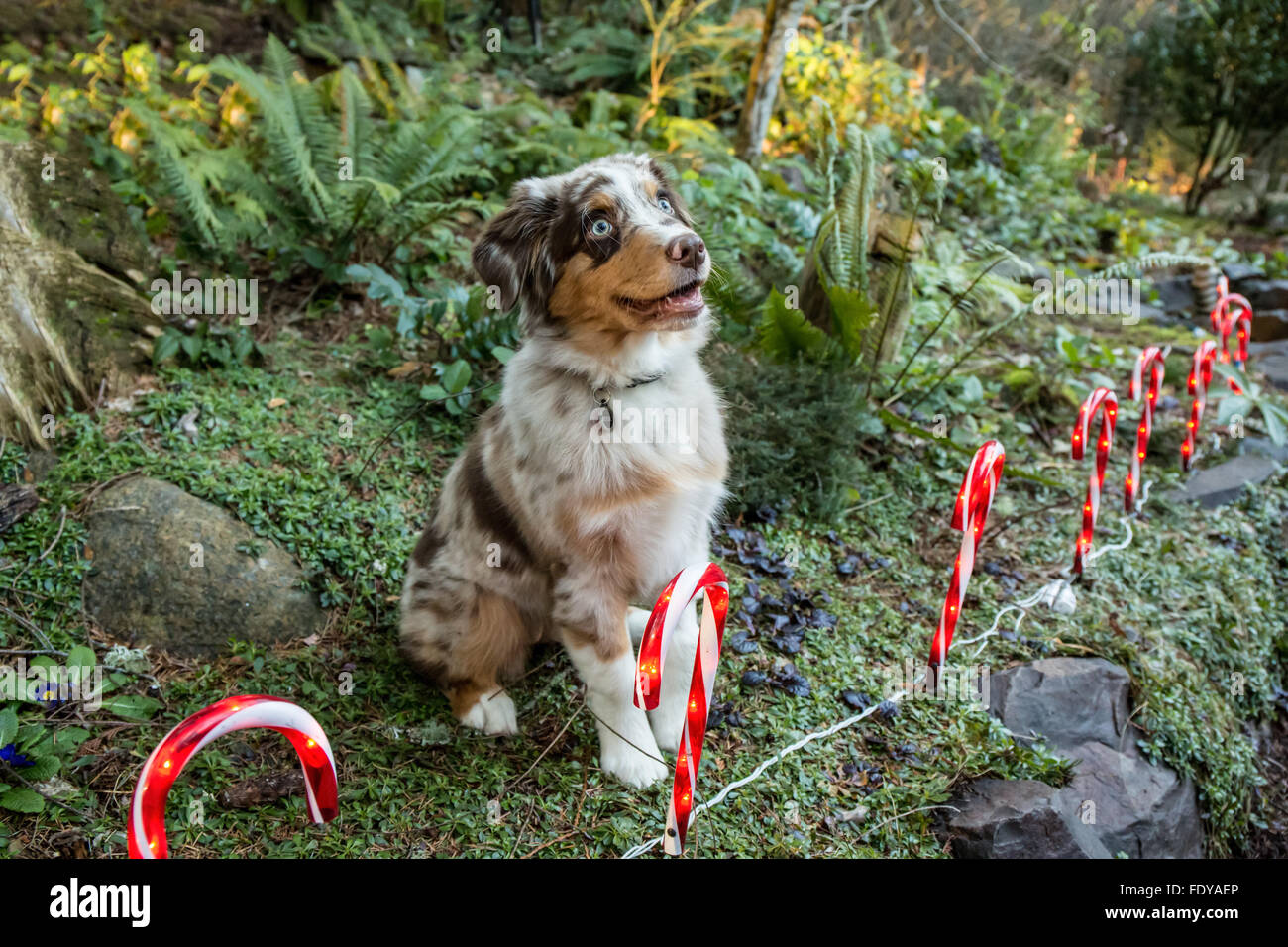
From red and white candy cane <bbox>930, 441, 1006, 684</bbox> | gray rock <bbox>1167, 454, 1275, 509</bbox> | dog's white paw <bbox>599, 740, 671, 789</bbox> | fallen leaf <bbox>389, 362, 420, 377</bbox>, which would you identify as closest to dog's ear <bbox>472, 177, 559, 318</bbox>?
dog's white paw <bbox>599, 740, 671, 789</bbox>

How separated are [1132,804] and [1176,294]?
26.1 ft

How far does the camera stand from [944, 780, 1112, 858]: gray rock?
305 cm

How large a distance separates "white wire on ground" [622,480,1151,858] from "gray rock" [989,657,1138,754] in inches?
10.2

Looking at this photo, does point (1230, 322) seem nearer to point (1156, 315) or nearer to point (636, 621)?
point (1156, 315)

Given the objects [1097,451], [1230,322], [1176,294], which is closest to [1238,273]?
[1176,294]

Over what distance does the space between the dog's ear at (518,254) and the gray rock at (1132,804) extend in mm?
2706

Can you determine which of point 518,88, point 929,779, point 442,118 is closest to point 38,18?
point 518,88

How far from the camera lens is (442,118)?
6.12m

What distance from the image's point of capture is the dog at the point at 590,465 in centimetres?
299

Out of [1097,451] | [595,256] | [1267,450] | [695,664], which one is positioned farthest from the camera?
[1267,450]

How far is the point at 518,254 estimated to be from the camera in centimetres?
308
